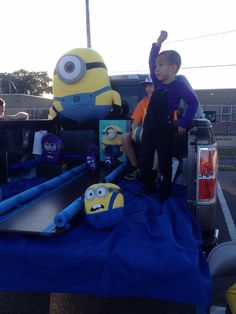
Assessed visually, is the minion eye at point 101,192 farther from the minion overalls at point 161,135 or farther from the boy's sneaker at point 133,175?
the boy's sneaker at point 133,175

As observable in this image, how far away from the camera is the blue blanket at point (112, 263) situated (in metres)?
1.86

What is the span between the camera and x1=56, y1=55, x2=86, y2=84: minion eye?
15.7 feet

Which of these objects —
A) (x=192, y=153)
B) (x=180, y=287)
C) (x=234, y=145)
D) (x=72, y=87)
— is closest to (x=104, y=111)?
(x=72, y=87)

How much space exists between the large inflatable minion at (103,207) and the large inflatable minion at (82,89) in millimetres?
2722

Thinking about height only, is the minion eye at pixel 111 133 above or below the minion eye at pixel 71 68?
below

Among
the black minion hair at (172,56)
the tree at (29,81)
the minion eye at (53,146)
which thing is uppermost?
the tree at (29,81)

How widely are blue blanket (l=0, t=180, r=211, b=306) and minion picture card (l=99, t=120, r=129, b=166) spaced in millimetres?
2096

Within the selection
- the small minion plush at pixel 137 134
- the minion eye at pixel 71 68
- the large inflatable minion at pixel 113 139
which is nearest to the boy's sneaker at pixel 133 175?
the small minion plush at pixel 137 134

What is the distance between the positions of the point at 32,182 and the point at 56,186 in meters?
0.44

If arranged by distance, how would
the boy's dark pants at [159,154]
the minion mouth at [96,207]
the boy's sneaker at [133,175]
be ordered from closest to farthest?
1. the minion mouth at [96,207]
2. the boy's dark pants at [159,154]
3. the boy's sneaker at [133,175]

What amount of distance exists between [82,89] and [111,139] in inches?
35.7

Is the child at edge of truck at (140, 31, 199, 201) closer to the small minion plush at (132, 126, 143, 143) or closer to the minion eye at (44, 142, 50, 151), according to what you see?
the small minion plush at (132, 126, 143, 143)

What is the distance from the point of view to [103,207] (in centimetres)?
230

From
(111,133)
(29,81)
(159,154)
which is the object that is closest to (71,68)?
(111,133)
